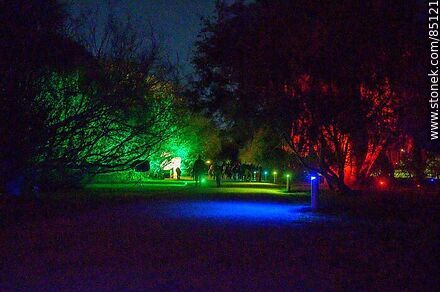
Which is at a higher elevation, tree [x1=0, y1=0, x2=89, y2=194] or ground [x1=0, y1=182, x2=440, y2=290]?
tree [x1=0, y1=0, x2=89, y2=194]

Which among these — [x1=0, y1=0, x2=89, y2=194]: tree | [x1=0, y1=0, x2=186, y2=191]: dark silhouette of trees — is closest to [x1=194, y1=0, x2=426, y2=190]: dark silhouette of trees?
[x1=0, y1=0, x2=186, y2=191]: dark silhouette of trees

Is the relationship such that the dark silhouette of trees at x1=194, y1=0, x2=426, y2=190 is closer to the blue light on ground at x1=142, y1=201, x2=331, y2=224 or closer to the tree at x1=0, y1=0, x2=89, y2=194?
the blue light on ground at x1=142, y1=201, x2=331, y2=224

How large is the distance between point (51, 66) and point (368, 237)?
427 inches

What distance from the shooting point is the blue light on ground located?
1892cm

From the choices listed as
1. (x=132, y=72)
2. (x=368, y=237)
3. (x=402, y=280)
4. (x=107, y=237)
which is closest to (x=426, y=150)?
(x=132, y=72)

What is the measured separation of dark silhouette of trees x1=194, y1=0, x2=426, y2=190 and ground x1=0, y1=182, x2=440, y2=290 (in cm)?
722

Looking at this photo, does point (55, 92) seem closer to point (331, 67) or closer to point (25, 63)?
point (25, 63)

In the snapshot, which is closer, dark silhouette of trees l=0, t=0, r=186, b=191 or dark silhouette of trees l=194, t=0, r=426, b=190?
dark silhouette of trees l=0, t=0, r=186, b=191

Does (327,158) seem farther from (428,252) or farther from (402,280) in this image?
(402,280)

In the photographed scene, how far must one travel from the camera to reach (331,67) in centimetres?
2759

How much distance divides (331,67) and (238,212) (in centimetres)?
936

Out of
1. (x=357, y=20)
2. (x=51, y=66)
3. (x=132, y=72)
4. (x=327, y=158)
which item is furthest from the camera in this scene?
(x=327, y=158)

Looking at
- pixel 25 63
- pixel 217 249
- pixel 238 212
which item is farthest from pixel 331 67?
pixel 217 249

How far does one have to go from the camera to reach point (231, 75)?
33.4 m
